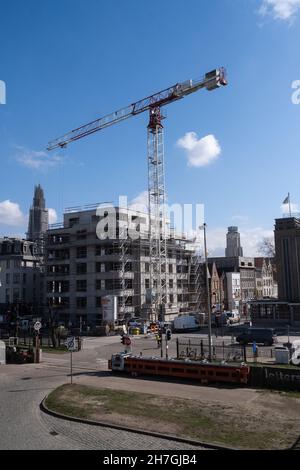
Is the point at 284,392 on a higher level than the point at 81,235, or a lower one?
lower

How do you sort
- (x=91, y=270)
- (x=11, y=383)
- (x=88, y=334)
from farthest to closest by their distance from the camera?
(x=91, y=270), (x=88, y=334), (x=11, y=383)

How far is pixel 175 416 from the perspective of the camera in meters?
17.8

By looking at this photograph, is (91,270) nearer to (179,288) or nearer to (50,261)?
(50,261)

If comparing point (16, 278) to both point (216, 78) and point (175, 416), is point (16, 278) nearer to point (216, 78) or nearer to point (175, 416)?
point (216, 78)

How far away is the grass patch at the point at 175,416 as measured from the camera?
1503cm

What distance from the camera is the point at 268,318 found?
6331 centimetres

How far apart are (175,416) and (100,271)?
54037 millimetres

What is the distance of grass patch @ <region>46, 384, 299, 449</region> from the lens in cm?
1503

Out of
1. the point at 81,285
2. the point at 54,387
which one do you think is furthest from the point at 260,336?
the point at 81,285

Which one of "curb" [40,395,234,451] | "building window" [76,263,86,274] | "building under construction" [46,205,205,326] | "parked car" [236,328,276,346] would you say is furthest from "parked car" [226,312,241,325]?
"curb" [40,395,234,451]

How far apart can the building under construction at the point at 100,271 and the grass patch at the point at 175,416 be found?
4500 centimetres

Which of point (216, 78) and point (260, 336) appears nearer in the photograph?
point (260, 336)
